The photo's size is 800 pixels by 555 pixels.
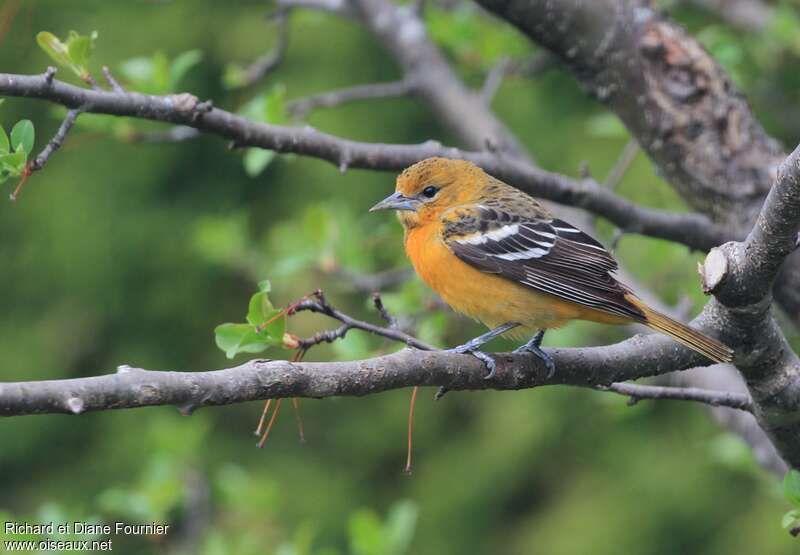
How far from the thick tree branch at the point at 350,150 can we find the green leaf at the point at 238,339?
784 millimetres

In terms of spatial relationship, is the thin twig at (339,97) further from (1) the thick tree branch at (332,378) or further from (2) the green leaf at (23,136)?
(1) the thick tree branch at (332,378)

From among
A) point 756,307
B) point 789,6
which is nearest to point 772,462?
point 756,307

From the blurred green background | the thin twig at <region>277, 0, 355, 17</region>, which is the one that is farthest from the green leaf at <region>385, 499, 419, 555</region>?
the thin twig at <region>277, 0, 355, 17</region>

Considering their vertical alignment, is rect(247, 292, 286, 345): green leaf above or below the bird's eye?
above

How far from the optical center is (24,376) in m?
6.66

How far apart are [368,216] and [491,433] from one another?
64.8 inches

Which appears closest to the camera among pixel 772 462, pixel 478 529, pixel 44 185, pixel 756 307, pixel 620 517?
pixel 756 307

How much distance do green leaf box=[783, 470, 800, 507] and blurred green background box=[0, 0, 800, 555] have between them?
241 centimetres

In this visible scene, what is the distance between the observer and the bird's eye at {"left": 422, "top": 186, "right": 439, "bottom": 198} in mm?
4429

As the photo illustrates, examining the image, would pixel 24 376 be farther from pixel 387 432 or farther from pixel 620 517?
pixel 620 517

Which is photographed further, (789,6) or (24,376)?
A: (24,376)

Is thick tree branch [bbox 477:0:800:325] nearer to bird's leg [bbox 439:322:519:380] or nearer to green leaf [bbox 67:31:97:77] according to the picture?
bird's leg [bbox 439:322:519:380]

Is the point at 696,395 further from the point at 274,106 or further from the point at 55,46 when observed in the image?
the point at 55,46

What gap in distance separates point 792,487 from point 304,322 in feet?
13.0
